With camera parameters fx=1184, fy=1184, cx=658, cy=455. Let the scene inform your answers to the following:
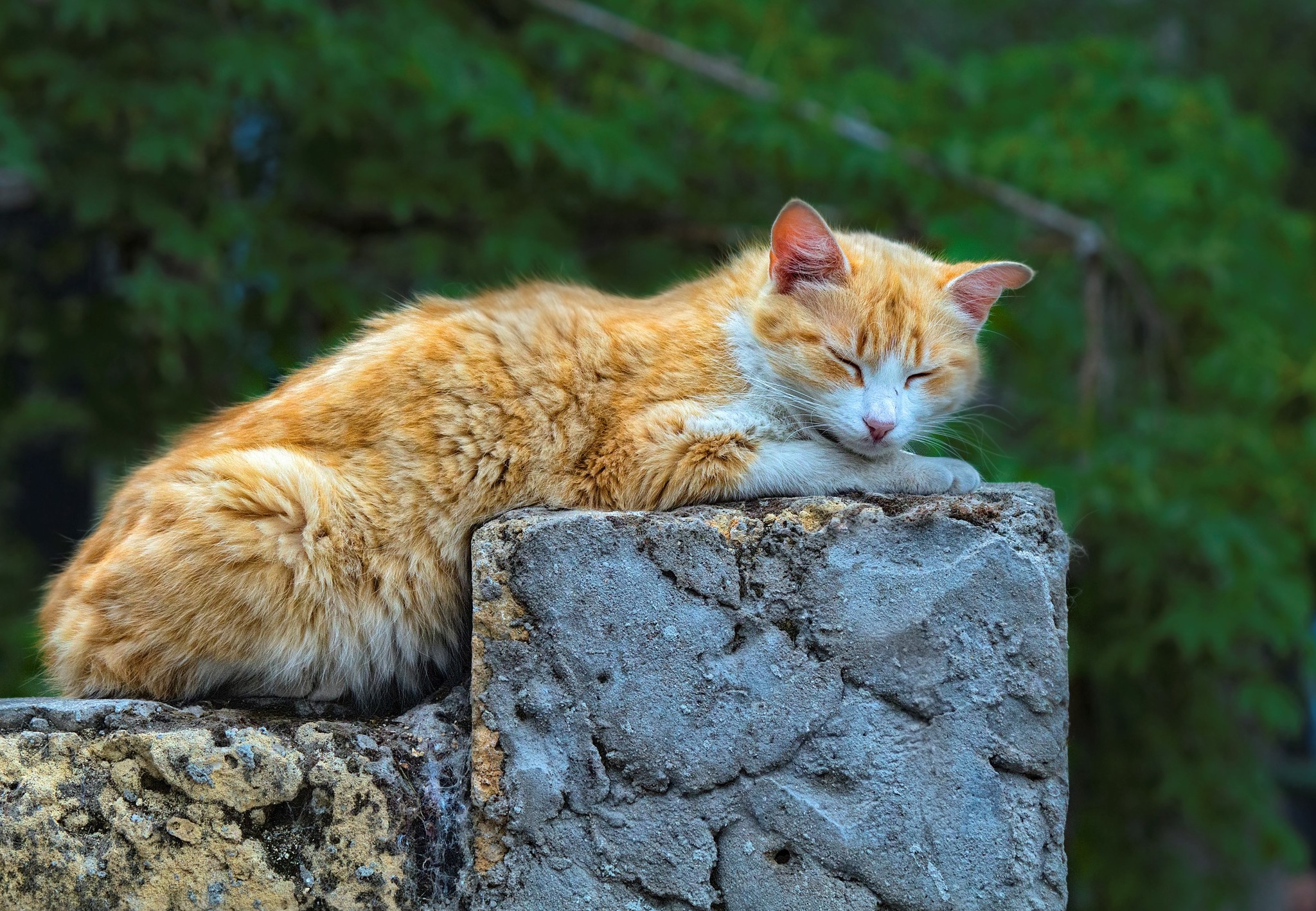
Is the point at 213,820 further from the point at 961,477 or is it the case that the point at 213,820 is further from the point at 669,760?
the point at 961,477

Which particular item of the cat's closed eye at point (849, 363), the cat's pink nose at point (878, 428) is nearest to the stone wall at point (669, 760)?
the cat's pink nose at point (878, 428)

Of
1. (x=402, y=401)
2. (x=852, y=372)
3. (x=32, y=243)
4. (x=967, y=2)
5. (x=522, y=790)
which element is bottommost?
(x=32, y=243)

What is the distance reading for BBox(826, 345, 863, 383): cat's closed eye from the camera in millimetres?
2395

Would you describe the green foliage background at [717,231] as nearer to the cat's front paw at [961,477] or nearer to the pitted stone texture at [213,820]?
the cat's front paw at [961,477]

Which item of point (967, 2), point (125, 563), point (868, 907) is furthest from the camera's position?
point (967, 2)

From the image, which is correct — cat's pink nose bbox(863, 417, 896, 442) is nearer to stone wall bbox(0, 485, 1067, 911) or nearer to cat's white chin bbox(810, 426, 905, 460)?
cat's white chin bbox(810, 426, 905, 460)

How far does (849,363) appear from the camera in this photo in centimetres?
241

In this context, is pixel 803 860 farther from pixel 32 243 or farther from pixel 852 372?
pixel 32 243

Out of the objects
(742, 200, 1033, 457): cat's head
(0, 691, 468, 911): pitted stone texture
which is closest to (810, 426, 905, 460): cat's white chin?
(742, 200, 1033, 457): cat's head

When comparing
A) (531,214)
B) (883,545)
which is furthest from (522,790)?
(531,214)

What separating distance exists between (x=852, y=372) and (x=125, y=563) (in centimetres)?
144

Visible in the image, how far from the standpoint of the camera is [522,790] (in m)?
2.00

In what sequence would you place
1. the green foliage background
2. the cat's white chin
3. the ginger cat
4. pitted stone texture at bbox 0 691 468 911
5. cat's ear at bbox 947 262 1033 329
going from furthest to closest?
the green foliage background
cat's ear at bbox 947 262 1033 329
the cat's white chin
the ginger cat
pitted stone texture at bbox 0 691 468 911

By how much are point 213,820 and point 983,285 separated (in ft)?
5.92
